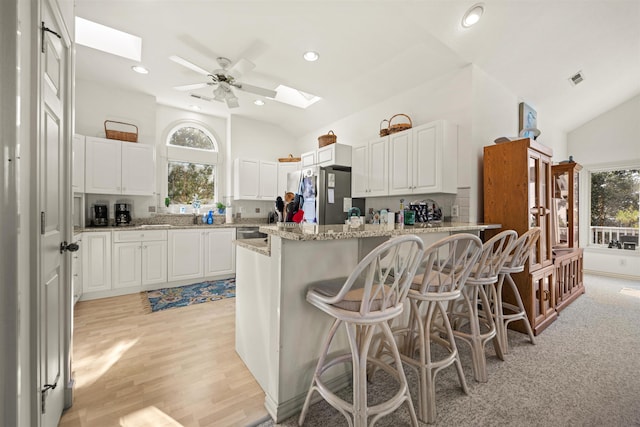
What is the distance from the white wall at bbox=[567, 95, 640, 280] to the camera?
4.69 m

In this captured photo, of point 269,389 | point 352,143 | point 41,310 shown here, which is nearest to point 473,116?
point 352,143

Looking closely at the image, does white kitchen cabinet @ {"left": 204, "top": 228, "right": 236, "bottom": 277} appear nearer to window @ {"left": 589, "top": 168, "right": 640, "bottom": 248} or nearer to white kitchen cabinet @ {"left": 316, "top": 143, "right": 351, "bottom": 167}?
white kitchen cabinet @ {"left": 316, "top": 143, "right": 351, "bottom": 167}

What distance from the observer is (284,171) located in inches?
210

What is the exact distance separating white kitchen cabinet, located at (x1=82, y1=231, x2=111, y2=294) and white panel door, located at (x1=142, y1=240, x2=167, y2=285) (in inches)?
15.6

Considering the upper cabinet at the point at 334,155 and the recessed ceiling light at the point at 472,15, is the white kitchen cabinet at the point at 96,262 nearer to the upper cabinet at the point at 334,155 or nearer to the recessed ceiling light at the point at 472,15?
the upper cabinet at the point at 334,155

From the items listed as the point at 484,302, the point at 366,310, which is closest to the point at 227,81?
the point at 366,310

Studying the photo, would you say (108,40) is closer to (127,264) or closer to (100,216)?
(100,216)

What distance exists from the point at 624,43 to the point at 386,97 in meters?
2.80

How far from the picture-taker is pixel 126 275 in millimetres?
3557

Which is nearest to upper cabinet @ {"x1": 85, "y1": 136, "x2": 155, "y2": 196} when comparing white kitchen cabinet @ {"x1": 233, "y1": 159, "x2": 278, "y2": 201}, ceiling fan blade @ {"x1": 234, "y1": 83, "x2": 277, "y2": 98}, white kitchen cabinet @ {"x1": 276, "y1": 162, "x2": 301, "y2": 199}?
white kitchen cabinet @ {"x1": 233, "y1": 159, "x2": 278, "y2": 201}

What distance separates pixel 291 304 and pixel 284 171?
4121 millimetres

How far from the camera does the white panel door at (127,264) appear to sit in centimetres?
348

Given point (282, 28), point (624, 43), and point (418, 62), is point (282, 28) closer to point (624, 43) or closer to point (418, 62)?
point (418, 62)

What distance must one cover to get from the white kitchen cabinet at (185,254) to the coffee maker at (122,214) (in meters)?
0.71
